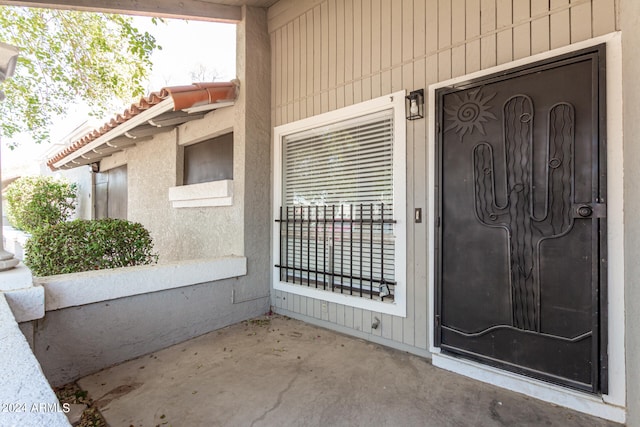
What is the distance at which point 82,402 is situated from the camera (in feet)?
6.88

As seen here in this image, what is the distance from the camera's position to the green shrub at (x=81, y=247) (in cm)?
303

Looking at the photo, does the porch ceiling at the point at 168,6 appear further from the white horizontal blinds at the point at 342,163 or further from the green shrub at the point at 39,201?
the green shrub at the point at 39,201

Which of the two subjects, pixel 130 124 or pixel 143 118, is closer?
pixel 143 118

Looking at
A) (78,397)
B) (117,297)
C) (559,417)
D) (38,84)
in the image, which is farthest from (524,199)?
(38,84)

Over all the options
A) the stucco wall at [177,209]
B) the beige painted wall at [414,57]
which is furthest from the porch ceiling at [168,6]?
the stucco wall at [177,209]

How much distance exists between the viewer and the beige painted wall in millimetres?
1782

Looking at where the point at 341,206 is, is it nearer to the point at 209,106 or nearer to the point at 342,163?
the point at 342,163

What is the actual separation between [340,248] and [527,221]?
1743mm

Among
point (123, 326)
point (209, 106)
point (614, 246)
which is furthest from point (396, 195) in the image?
point (123, 326)

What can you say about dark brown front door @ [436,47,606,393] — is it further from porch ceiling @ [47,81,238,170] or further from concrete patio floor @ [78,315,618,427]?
porch ceiling @ [47,81,238,170]

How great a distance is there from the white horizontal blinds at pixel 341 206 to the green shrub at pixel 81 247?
1806mm

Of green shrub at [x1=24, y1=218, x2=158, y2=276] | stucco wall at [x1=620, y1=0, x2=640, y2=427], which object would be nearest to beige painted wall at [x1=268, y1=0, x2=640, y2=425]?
stucco wall at [x1=620, y1=0, x2=640, y2=427]

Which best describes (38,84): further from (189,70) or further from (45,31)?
(189,70)

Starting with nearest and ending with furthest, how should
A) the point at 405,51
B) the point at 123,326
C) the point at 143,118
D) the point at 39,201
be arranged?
the point at 123,326 → the point at 405,51 → the point at 143,118 → the point at 39,201
